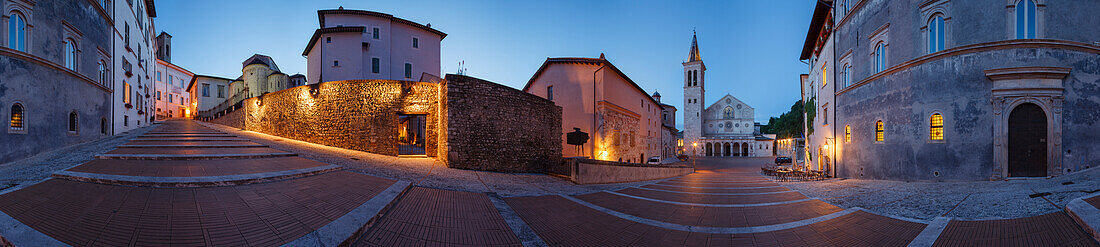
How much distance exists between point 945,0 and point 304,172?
57.1ft

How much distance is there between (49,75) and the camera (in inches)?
345

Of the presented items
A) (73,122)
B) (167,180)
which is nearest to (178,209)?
(167,180)

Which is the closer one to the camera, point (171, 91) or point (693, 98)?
point (171, 91)

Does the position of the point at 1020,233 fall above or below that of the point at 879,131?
below

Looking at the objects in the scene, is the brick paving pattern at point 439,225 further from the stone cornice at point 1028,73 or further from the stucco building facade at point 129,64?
the stucco building facade at point 129,64

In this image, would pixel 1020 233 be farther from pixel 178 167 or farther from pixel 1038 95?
pixel 178 167

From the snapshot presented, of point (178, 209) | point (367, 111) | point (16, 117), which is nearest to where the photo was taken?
point (178, 209)

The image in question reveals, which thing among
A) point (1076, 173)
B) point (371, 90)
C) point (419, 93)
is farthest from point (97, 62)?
point (1076, 173)

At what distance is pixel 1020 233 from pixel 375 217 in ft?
27.2

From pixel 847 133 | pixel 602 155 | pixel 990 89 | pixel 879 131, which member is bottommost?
pixel 602 155

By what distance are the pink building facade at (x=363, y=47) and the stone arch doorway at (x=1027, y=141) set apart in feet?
83.9

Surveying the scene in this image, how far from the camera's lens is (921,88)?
1068cm

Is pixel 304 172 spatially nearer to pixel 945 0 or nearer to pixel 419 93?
pixel 419 93

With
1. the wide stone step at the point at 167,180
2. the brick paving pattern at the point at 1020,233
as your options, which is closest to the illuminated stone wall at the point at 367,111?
the wide stone step at the point at 167,180
